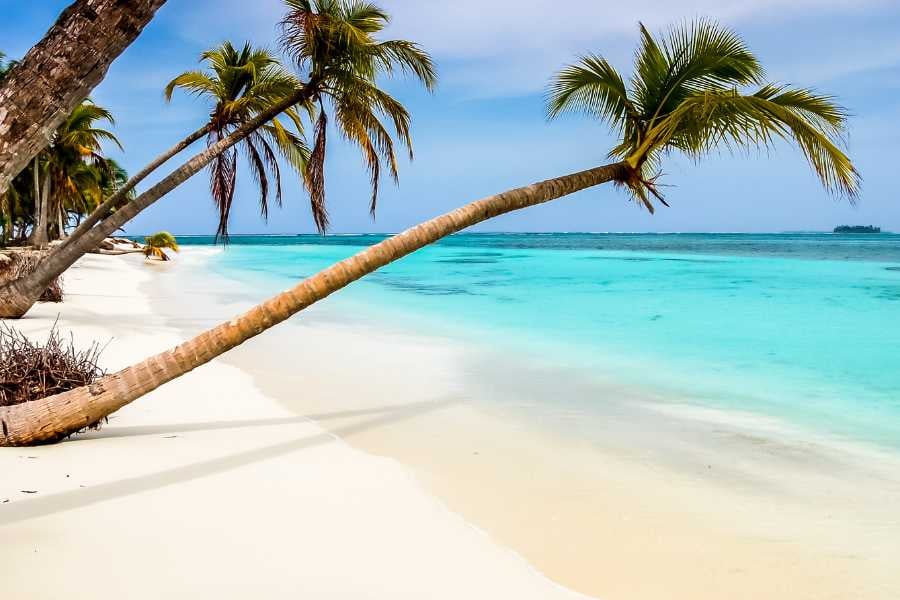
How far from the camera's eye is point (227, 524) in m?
3.27

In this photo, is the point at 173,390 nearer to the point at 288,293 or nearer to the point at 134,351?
the point at 134,351

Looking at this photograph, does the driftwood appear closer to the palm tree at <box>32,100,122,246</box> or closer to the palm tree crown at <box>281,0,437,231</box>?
the palm tree crown at <box>281,0,437,231</box>

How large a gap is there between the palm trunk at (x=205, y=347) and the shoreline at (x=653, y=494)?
155 centimetres

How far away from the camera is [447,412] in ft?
20.5

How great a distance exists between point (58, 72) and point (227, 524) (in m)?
2.28

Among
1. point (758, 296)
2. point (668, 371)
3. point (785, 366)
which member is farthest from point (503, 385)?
point (758, 296)

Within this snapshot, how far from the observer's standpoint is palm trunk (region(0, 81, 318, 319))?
7809 millimetres

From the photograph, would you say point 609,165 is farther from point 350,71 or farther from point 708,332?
point 708,332

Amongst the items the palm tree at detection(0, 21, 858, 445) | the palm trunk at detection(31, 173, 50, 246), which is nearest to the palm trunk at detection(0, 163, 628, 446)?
the palm tree at detection(0, 21, 858, 445)

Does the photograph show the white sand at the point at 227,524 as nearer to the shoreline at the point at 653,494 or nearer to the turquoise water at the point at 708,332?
the shoreline at the point at 653,494

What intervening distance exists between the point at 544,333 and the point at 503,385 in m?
5.12

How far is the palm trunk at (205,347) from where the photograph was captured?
3.71m

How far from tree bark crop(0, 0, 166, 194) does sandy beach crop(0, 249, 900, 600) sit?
1763 mm

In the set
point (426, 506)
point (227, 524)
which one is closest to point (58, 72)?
point (227, 524)
